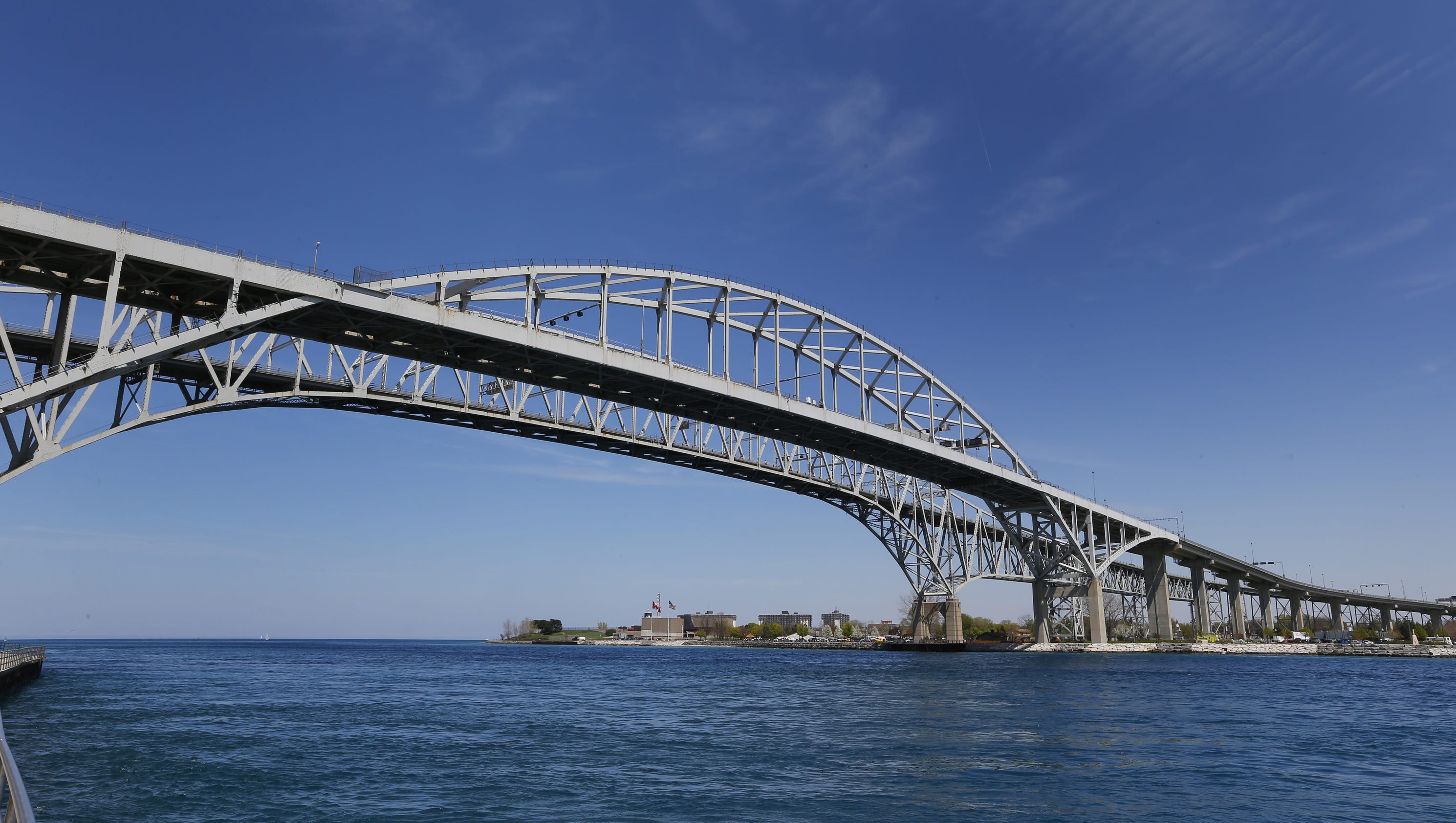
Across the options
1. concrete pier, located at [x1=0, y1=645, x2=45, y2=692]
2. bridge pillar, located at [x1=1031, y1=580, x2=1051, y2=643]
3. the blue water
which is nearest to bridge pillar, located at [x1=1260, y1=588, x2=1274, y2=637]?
bridge pillar, located at [x1=1031, y1=580, x2=1051, y2=643]

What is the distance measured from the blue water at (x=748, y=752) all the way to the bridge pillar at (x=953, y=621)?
122 feet

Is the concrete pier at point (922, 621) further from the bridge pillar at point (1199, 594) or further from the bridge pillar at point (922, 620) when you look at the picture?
the bridge pillar at point (1199, 594)

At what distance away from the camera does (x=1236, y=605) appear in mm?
107062

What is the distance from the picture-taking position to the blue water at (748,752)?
14953 millimetres

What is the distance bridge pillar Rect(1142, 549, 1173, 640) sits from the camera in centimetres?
9200

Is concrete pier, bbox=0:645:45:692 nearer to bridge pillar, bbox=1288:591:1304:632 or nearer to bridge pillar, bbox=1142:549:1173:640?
bridge pillar, bbox=1142:549:1173:640

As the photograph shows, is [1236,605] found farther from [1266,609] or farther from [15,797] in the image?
[15,797]

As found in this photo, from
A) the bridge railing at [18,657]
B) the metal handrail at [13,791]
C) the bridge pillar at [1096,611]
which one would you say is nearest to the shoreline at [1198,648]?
the bridge pillar at [1096,611]

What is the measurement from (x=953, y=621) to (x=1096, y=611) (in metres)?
12.5

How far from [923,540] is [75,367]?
231ft

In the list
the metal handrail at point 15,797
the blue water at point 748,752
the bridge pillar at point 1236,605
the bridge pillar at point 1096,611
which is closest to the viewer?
the metal handrail at point 15,797

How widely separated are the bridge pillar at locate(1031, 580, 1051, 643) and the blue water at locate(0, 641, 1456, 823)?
38787mm

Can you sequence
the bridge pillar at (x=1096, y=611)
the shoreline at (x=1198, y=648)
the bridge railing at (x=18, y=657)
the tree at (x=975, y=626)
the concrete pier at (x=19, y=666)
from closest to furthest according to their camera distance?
the concrete pier at (x=19, y=666), the bridge railing at (x=18, y=657), the bridge pillar at (x=1096, y=611), the shoreline at (x=1198, y=648), the tree at (x=975, y=626)

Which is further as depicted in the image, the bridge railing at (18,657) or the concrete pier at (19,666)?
the bridge railing at (18,657)
